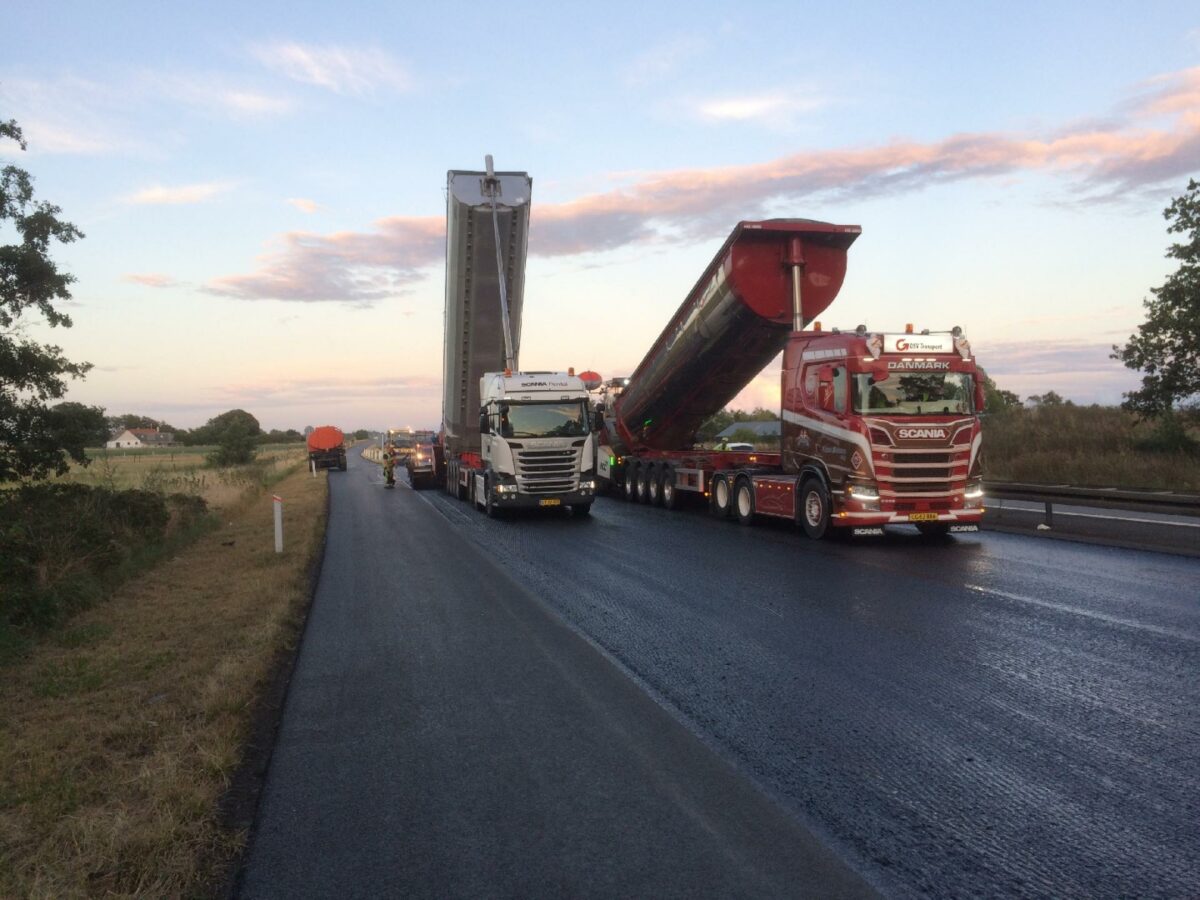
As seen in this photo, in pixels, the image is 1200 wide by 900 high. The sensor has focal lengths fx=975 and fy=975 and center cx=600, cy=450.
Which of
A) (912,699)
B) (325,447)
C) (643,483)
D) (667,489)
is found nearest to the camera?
(912,699)

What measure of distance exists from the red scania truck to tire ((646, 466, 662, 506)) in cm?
254

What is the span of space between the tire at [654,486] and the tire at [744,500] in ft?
13.8

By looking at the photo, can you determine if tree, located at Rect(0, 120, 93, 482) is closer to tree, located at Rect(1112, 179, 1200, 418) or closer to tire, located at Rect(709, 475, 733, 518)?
tire, located at Rect(709, 475, 733, 518)

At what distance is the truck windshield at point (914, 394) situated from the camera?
14.4m

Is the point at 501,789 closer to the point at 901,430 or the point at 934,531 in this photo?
the point at 901,430

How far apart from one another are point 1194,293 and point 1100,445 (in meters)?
5.36

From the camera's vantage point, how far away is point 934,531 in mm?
16094

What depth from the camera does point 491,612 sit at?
9766mm

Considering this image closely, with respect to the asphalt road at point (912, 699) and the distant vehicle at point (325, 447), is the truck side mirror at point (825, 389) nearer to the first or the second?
the asphalt road at point (912, 699)

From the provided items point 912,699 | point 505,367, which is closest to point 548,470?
point 505,367

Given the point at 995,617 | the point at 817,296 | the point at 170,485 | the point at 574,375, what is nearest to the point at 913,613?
the point at 995,617

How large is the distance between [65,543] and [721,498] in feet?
38.4

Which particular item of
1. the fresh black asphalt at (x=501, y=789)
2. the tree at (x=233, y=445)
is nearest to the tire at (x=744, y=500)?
the fresh black asphalt at (x=501, y=789)

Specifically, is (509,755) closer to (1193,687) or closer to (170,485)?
(1193,687)
